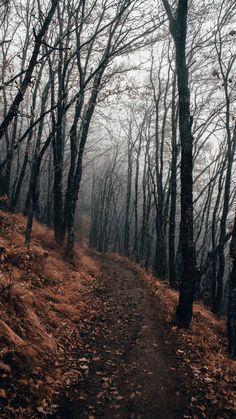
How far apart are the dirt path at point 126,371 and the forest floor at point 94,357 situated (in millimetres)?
16

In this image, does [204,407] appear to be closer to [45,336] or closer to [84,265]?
[45,336]

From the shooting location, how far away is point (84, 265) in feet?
46.6

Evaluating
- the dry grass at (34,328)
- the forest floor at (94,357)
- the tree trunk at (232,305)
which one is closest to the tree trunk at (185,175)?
the forest floor at (94,357)

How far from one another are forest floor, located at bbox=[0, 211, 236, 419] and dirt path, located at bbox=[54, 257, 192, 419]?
0.05 feet

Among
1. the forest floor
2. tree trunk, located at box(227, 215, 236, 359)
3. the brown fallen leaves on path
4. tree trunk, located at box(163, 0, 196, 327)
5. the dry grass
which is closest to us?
the dry grass

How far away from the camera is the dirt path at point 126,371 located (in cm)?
493

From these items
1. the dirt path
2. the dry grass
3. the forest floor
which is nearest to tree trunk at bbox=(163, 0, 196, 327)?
the forest floor

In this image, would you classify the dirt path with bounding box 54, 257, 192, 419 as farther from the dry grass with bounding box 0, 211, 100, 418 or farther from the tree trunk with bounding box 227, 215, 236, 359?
the tree trunk with bounding box 227, 215, 236, 359

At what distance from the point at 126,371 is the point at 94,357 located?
0.76 meters

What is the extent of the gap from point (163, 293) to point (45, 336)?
6364mm

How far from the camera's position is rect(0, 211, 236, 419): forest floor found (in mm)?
4840

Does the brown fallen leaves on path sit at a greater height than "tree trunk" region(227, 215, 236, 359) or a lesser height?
lesser

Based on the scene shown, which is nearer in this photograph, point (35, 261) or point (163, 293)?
point (35, 261)

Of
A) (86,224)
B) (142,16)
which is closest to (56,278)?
(142,16)
